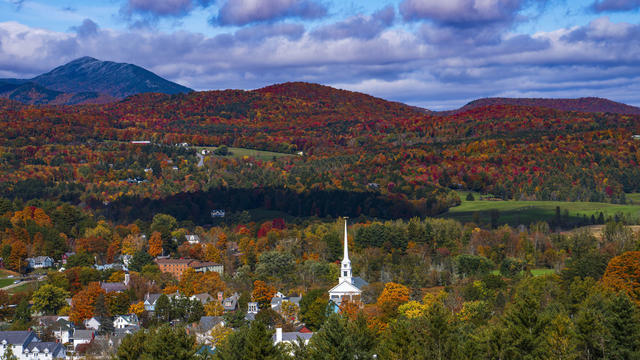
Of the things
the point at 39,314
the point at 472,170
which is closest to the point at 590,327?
the point at 39,314

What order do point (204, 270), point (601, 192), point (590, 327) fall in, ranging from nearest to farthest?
point (590, 327) < point (204, 270) < point (601, 192)

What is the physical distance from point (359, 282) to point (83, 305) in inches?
1146

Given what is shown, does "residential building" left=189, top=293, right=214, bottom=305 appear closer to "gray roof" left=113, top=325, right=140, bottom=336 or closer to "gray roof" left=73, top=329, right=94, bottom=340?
"gray roof" left=113, top=325, right=140, bottom=336

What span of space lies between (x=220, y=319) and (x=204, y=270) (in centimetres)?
3013

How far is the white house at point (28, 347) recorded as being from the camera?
64.6 meters

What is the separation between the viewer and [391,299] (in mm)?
70875

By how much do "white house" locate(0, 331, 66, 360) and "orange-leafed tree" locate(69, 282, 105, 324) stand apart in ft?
25.8

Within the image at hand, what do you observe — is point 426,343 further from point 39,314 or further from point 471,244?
point 471,244

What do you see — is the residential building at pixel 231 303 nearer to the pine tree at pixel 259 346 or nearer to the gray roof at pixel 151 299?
the gray roof at pixel 151 299

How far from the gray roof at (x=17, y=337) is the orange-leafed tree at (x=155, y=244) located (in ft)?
132

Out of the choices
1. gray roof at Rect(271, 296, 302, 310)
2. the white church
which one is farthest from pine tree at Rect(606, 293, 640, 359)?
gray roof at Rect(271, 296, 302, 310)

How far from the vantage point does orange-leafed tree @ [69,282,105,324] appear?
75625 millimetres

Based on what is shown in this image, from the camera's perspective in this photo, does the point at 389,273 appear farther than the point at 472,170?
No

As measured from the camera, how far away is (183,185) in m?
176
